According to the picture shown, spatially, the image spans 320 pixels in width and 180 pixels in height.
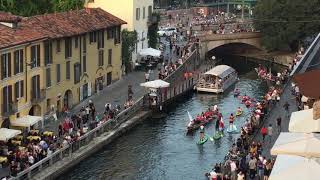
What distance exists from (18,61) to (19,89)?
89.0 inches

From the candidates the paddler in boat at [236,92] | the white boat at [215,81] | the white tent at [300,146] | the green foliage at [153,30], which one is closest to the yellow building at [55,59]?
the white boat at [215,81]

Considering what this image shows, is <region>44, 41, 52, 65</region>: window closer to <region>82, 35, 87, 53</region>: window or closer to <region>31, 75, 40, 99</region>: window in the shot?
<region>31, 75, 40, 99</region>: window

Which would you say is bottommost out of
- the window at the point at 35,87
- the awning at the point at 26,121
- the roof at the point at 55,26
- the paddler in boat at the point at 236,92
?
the paddler in boat at the point at 236,92

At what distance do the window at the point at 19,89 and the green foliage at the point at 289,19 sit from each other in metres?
61.5

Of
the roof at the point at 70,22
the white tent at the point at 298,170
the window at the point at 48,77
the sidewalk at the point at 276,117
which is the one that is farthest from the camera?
the roof at the point at 70,22

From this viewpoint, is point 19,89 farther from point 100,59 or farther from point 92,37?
point 100,59

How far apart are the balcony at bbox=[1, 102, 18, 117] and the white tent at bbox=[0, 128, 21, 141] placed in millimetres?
2460

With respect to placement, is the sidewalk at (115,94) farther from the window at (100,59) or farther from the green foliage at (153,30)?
the green foliage at (153,30)

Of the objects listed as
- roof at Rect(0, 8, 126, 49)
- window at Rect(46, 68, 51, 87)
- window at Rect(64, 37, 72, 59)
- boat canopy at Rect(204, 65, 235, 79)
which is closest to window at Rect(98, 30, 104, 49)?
roof at Rect(0, 8, 126, 49)

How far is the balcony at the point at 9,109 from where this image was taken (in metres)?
55.7

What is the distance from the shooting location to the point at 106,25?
77875 millimetres

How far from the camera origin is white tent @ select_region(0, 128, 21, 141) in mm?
52003

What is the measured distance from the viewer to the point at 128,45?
291ft

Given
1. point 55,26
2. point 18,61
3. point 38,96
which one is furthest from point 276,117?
point 18,61
